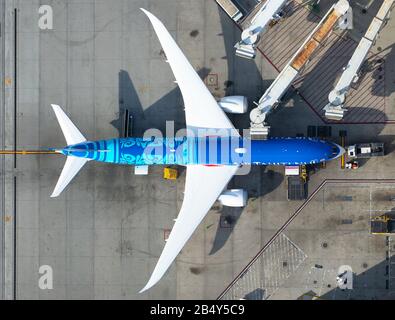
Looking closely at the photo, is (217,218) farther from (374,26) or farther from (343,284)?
(374,26)

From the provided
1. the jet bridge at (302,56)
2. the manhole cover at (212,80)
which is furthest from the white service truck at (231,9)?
the jet bridge at (302,56)

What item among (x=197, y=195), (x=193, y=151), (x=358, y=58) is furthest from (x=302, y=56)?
(x=197, y=195)

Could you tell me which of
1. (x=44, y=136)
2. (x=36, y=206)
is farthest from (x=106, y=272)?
(x=44, y=136)

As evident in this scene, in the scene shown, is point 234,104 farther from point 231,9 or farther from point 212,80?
point 231,9

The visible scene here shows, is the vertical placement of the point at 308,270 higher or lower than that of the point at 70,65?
lower

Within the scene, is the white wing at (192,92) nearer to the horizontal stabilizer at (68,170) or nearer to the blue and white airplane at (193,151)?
the blue and white airplane at (193,151)

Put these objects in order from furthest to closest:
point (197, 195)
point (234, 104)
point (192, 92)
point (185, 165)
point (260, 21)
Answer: point (234, 104), point (185, 165), point (260, 21), point (197, 195), point (192, 92)
